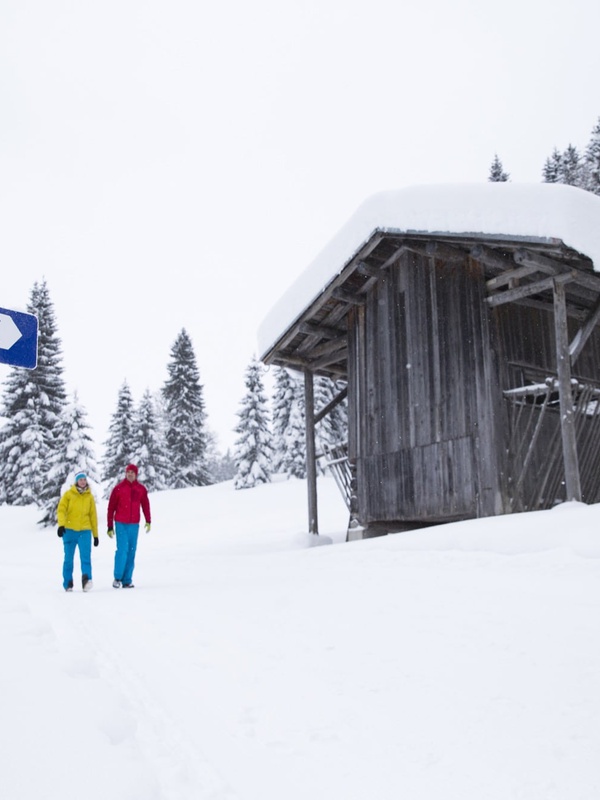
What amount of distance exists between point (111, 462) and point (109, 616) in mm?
37011

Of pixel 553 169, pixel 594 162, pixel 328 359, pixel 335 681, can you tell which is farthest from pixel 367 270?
pixel 553 169

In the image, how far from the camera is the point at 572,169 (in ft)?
149

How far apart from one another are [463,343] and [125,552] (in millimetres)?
6145

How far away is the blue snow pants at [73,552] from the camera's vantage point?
9109mm

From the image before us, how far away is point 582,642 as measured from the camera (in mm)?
4309

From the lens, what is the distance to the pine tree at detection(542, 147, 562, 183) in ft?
148

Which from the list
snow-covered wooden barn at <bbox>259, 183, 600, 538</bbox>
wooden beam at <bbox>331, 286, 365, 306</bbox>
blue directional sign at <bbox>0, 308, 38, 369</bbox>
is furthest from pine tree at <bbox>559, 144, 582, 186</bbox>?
blue directional sign at <bbox>0, 308, 38, 369</bbox>

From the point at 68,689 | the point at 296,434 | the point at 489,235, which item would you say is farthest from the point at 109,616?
the point at 296,434

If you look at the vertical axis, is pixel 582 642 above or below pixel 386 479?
below

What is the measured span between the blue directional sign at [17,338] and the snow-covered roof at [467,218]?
6445 mm

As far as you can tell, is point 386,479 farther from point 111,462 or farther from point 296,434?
point 111,462

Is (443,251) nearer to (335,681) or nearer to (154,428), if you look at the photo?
(335,681)

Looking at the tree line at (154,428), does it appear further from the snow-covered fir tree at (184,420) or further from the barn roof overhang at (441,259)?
the barn roof overhang at (441,259)

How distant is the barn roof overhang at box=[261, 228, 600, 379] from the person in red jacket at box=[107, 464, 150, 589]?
4.97 meters
